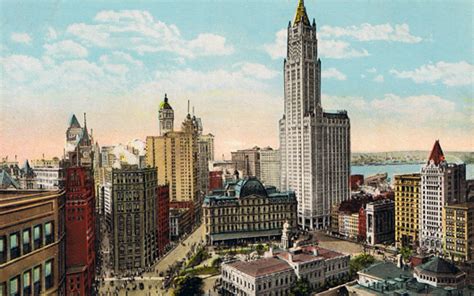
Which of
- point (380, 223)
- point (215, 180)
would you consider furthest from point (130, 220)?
point (215, 180)

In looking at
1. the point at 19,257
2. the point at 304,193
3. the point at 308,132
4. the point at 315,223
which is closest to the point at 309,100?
the point at 308,132

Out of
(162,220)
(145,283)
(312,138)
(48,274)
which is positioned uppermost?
(312,138)

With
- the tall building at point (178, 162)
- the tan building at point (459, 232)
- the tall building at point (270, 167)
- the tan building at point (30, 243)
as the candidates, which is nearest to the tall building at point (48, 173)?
the tan building at point (30, 243)

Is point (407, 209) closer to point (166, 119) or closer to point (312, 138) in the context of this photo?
point (312, 138)

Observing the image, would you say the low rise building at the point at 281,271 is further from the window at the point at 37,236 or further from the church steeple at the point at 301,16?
the church steeple at the point at 301,16

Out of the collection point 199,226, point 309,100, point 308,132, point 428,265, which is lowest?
point 199,226

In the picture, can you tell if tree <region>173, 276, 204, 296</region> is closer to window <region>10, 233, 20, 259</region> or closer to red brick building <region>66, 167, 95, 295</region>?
red brick building <region>66, 167, 95, 295</region>

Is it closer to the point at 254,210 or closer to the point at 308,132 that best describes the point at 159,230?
the point at 254,210
